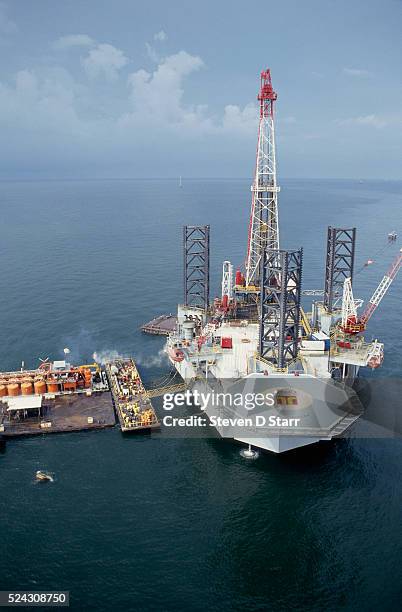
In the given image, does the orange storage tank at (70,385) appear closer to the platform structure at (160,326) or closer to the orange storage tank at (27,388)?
the orange storage tank at (27,388)

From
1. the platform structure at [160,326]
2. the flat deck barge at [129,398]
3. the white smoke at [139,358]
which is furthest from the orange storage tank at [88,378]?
the platform structure at [160,326]

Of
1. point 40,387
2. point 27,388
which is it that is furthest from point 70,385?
point 27,388

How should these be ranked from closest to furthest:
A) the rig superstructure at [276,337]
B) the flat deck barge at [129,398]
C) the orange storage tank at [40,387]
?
the rig superstructure at [276,337] < the flat deck barge at [129,398] < the orange storage tank at [40,387]

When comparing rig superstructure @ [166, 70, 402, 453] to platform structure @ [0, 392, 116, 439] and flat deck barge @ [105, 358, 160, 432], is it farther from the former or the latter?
platform structure @ [0, 392, 116, 439]

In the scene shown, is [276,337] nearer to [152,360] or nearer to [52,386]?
[152,360]

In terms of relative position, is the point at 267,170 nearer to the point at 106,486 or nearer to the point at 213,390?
the point at 213,390
